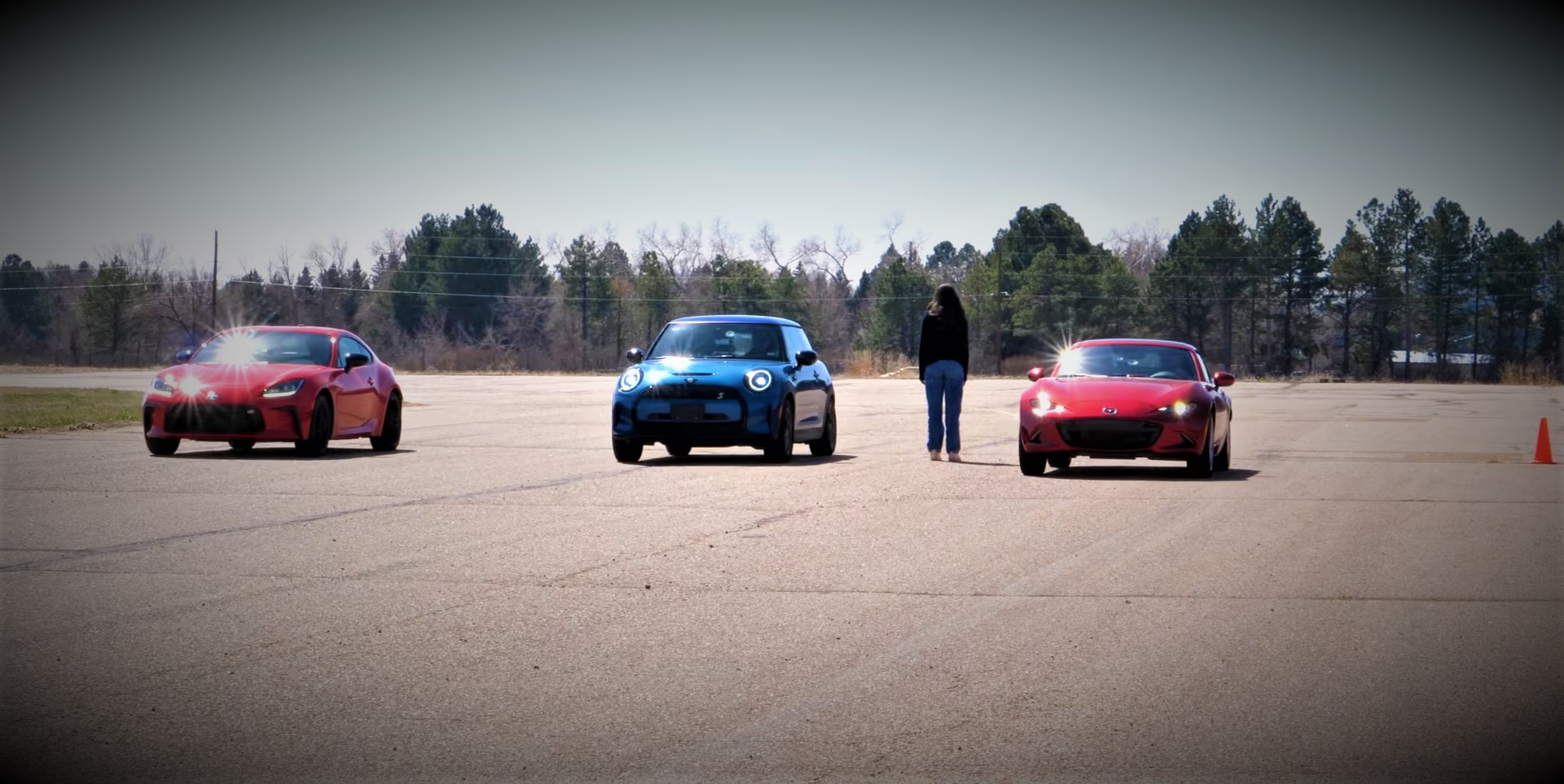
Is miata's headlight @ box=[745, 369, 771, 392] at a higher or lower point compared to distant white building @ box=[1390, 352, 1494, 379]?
higher

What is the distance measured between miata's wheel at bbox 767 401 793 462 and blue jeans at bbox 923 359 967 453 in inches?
62.2

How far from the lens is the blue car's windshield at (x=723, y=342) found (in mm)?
19250

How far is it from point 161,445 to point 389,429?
2750 millimetres

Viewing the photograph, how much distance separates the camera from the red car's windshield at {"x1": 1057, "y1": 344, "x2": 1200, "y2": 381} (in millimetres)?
17719

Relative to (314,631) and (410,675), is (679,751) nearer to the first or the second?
(410,675)

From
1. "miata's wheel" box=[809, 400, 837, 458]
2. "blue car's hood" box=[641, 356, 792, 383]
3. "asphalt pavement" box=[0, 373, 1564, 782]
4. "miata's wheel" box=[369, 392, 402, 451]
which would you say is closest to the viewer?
"asphalt pavement" box=[0, 373, 1564, 782]

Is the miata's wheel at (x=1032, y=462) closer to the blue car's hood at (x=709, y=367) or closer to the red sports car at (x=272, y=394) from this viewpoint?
the blue car's hood at (x=709, y=367)

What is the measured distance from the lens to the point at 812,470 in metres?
17.3

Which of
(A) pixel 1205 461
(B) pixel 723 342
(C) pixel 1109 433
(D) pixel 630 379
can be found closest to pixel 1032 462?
(C) pixel 1109 433

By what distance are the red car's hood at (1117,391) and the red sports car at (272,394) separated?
26.5 feet

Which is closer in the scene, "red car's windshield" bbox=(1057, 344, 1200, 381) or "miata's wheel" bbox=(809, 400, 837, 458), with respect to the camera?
"red car's windshield" bbox=(1057, 344, 1200, 381)

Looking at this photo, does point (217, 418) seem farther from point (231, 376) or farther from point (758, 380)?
point (758, 380)

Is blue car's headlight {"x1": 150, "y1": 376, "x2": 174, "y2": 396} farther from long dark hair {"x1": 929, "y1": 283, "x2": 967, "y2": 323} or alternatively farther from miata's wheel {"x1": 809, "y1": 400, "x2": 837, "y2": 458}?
long dark hair {"x1": 929, "y1": 283, "x2": 967, "y2": 323}

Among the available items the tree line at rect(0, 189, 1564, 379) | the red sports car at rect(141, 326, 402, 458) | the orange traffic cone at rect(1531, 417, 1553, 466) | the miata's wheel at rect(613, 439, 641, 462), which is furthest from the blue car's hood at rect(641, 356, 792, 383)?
the tree line at rect(0, 189, 1564, 379)
